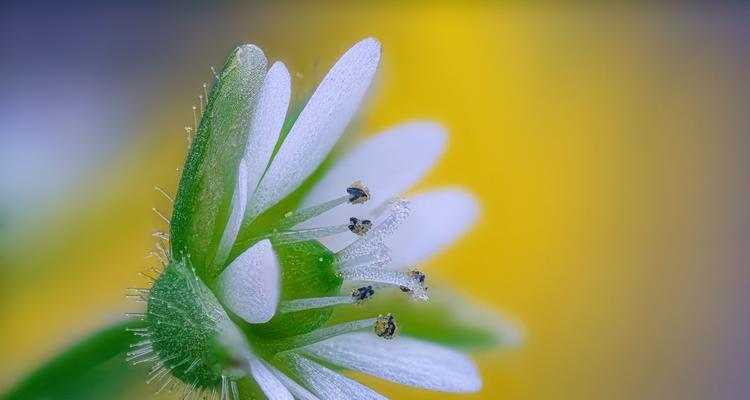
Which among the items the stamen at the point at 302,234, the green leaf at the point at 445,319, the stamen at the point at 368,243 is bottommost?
Result: the green leaf at the point at 445,319

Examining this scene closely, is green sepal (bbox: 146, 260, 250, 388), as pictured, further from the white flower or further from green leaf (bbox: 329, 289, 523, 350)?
green leaf (bbox: 329, 289, 523, 350)

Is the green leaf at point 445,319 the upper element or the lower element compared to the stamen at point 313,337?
lower

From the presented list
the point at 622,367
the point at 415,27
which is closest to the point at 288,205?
the point at 415,27

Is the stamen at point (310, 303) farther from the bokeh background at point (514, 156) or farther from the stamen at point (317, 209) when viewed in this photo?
the bokeh background at point (514, 156)

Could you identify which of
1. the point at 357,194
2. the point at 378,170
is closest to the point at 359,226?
the point at 357,194

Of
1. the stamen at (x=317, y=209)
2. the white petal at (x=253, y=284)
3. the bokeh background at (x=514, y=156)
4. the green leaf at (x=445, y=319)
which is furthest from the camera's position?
the bokeh background at (x=514, y=156)

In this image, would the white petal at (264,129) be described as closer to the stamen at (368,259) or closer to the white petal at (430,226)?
the stamen at (368,259)

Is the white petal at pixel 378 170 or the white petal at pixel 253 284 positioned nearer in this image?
the white petal at pixel 253 284

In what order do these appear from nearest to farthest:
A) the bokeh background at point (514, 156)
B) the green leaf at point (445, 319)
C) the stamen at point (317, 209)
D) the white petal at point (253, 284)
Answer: the white petal at point (253, 284), the stamen at point (317, 209), the green leaf at point (445, 319), the bokeh background at point (514, 156)

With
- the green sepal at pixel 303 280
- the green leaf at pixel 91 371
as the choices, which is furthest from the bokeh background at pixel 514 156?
the green sepal at pixel 303 280
